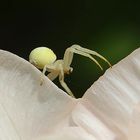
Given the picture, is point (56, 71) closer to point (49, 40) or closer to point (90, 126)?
point (90, 126)

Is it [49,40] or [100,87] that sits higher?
[100,87]

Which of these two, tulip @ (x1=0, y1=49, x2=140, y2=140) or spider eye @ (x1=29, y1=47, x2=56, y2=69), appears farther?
spider eye @ (x1=29, y1=47, x2=56, y2=69)

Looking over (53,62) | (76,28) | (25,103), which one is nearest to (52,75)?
(53,62)

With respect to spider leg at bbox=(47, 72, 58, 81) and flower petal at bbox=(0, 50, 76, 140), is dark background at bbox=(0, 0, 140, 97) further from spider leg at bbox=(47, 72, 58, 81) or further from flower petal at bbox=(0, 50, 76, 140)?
flower petal at bbox=(0, 50, 76, 140)

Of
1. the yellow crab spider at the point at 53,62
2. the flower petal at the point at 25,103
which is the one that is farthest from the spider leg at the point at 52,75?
the flower petal at the point at 25,103

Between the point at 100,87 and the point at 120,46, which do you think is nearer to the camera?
the point at 100,87

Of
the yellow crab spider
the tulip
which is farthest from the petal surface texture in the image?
the yellow crab spider

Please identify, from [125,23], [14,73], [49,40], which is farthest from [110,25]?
[14,73]

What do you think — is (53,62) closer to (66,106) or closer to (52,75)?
(52,75)
